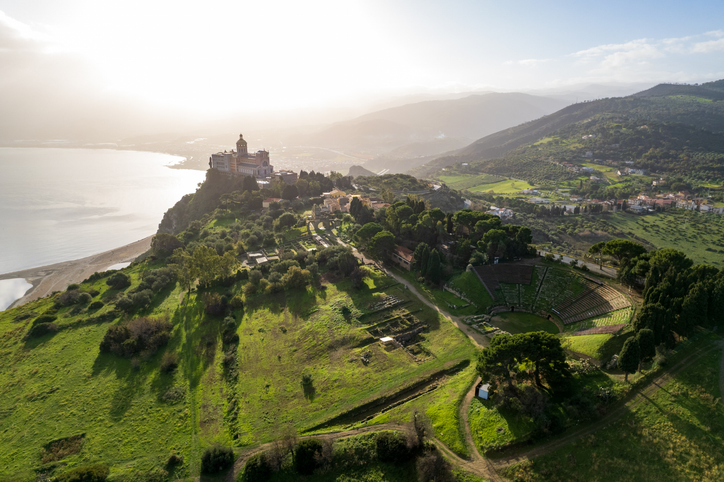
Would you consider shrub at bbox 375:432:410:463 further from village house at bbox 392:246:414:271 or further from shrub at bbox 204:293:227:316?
village house at bbox 392:246:414:271

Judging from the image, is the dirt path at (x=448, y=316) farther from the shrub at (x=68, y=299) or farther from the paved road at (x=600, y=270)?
the shrub at (x=68, y=299)

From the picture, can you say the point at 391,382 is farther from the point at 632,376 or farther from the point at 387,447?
the point at 632,376

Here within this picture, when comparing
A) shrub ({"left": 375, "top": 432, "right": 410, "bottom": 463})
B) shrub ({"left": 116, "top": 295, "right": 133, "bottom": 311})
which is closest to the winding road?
shrub ({"left": 375, "top": 432, "right": 410, "bottom": 463})

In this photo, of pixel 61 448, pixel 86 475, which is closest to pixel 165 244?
pixel 61 448

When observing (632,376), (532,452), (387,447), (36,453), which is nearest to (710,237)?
(632,376)

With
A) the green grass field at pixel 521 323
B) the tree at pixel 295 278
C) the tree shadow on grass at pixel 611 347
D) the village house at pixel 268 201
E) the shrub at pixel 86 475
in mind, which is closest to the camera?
the shrub at pixel 86 475

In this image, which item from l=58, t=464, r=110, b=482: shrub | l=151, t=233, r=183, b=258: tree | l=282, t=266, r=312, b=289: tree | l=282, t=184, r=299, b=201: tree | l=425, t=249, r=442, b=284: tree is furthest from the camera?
l=282, t=184, r=299, b=201: tree

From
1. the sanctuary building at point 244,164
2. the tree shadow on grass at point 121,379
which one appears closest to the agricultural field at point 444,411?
the tree shadow on grass at point 121,379
